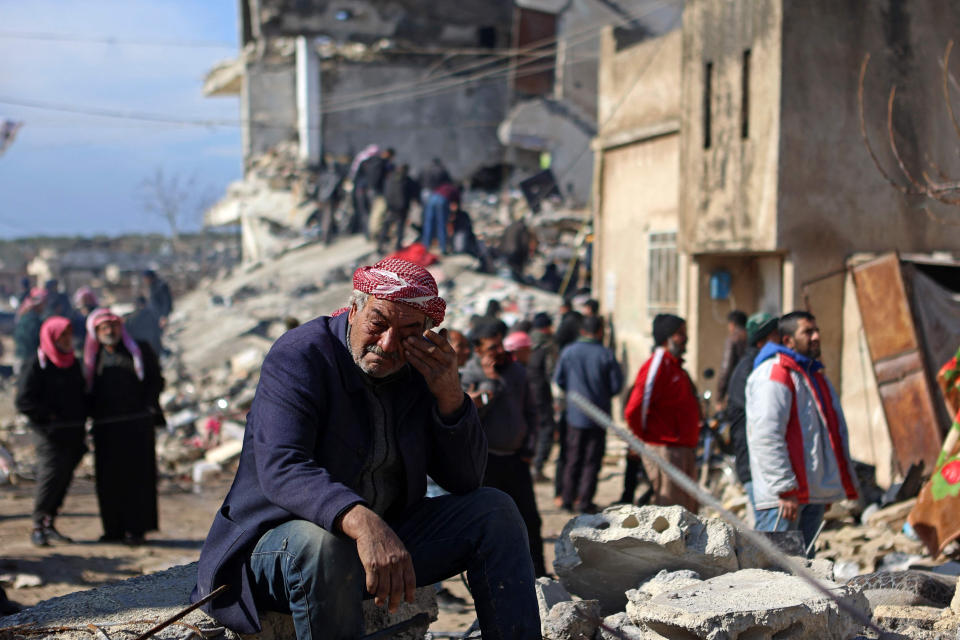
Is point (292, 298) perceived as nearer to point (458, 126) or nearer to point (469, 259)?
point (469, 259)

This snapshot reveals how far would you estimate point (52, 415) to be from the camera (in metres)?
7.30

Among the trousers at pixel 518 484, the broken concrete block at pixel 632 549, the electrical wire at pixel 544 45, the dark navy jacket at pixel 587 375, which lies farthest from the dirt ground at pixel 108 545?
the electrical wire at pixel 544 45

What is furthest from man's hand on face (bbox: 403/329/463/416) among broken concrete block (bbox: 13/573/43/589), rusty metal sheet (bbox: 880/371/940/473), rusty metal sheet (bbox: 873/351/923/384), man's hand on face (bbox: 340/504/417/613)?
rusty metal sheet (bbox: 873/351/923/384)

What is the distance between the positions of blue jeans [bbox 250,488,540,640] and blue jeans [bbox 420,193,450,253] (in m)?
14.9

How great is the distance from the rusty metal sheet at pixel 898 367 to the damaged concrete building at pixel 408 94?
16.3m

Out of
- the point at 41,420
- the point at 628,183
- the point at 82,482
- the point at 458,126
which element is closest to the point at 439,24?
the point at 458,126

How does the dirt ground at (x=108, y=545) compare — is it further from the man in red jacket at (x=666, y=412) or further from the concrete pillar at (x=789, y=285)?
the concrete pillar at (x=789, y=285)

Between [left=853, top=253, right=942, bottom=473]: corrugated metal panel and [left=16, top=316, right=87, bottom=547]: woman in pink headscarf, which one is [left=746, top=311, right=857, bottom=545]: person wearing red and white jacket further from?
[left=16, top=316, right=87, bottom=547]: woman in pink headscarf

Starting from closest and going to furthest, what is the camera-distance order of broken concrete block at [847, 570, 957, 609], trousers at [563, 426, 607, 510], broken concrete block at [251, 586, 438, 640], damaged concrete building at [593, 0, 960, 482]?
broken concrete block at [251, 586, 438, 640]
broken concrete block at [847, 570, 957, 609]
trousers at [563, 426, 607, 510]
damaged concrete building at [593, 0, 960, 482]

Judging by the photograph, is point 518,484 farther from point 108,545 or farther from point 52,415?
point 52,415

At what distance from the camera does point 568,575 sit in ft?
14.2

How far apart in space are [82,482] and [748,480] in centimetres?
785

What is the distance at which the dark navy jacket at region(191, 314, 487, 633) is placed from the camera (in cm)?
274

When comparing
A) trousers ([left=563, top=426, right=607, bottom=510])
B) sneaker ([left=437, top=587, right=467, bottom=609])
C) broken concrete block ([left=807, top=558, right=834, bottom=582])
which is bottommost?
sneaker ([left=437, top=587, right=467, bottom=609])
